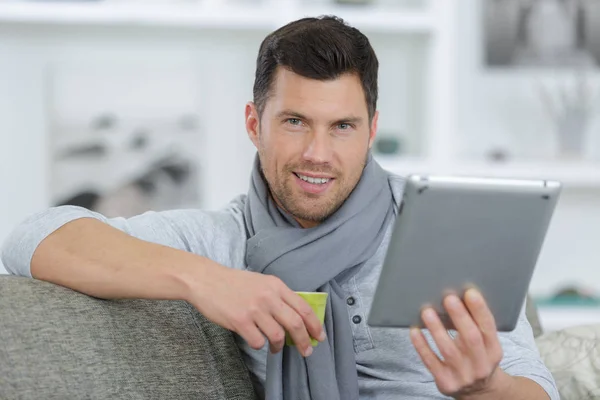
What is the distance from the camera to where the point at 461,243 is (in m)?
1.32

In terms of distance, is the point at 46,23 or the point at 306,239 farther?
the point at 46,23

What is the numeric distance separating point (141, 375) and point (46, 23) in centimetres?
239

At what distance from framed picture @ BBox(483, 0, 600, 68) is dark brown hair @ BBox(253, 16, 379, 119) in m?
2.09

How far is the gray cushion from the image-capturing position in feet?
4.45

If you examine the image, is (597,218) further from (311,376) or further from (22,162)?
(311,376)

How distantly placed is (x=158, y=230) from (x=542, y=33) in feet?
8.51

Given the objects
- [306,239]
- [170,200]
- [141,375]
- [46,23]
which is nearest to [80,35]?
[46,23]

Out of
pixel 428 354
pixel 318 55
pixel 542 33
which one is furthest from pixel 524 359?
pixel 542 33

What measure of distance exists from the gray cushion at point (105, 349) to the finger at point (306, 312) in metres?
0.28

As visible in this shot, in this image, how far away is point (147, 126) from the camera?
3.71m

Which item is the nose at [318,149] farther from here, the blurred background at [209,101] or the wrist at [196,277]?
the blurred background at [209,101]

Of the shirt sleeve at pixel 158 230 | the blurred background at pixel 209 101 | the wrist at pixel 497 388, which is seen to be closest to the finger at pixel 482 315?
the wrist at pixel 497 388

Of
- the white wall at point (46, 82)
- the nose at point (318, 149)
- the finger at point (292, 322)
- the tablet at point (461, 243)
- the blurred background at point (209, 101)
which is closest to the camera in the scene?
the tablet at point (461, 243)

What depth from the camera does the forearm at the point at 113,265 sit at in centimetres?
148
